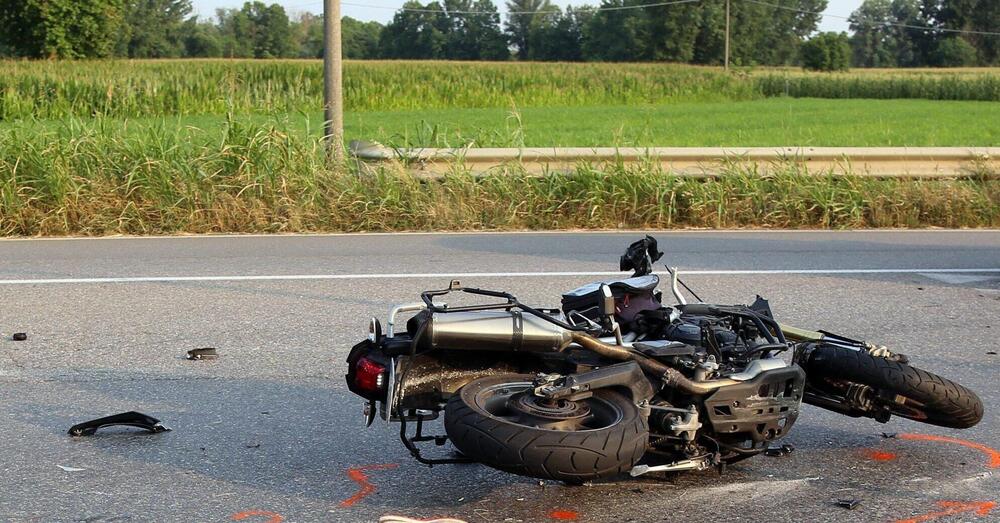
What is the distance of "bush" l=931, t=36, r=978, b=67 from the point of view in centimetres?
12338

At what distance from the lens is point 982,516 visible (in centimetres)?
396

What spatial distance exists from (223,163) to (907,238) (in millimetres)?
6677

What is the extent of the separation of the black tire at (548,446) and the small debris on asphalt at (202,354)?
288 cm

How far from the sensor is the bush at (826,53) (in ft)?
326

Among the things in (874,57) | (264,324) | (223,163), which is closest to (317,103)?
(223,163)

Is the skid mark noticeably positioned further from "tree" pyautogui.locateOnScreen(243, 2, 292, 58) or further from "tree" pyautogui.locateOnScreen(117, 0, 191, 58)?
"tree" pyautogui.locateOnScreen(243, 2, 292, 58)

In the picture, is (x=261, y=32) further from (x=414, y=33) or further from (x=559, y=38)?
(x=559, y=38)

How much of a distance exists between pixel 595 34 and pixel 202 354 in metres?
124

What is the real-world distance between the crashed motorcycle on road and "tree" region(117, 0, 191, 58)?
108 metres

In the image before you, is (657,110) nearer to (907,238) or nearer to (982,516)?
(907,238)

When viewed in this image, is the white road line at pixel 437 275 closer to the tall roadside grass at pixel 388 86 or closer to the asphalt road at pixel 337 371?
the asphalt road at pixel 337 371

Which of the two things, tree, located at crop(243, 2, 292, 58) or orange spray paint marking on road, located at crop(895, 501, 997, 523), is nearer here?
orange spray paint marking on road, located at crop(895, 501, 997, 523)

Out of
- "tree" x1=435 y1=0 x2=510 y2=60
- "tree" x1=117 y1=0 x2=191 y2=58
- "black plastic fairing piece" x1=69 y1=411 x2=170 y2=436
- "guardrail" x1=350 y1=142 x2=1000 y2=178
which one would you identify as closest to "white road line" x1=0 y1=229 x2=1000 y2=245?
"guardrail" x1=350 y1=142 x2=1000 y2=178

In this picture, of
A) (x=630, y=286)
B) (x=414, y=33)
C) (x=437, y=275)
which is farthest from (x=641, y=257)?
(x=414, y=33)
